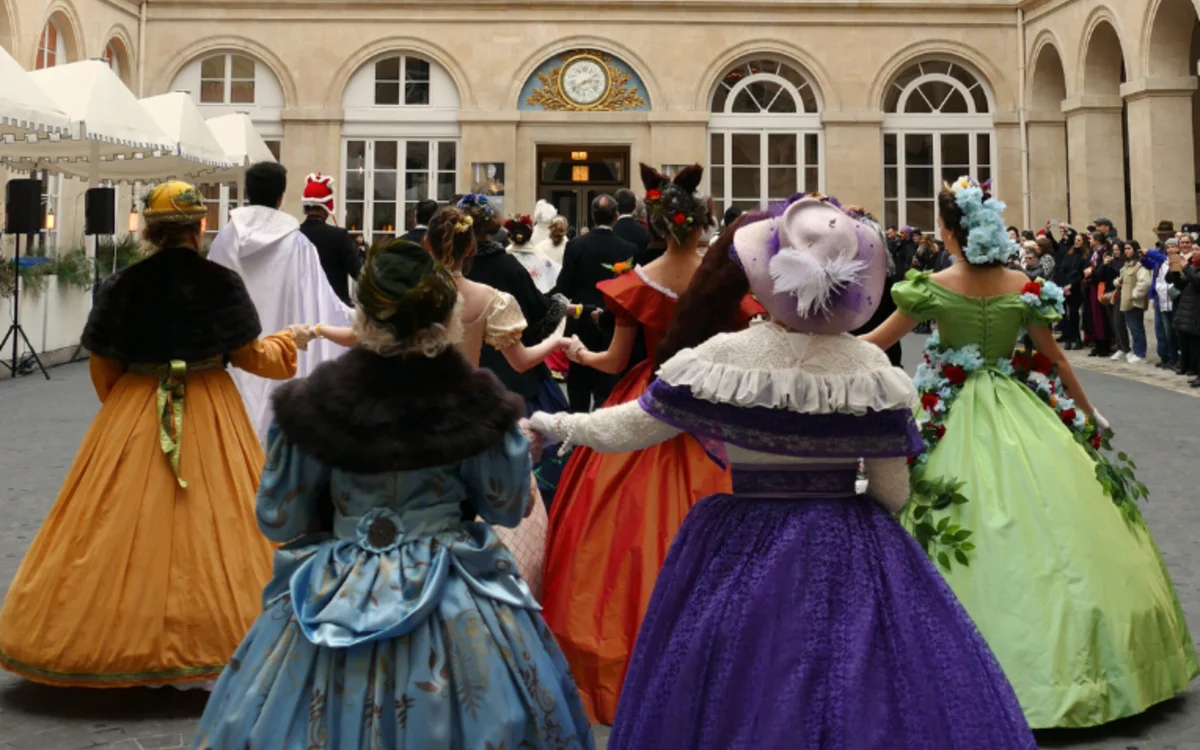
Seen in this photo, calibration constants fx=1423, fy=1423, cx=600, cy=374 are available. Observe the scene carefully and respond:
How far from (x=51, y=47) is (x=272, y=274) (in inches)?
662

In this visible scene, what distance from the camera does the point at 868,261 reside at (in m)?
3.17

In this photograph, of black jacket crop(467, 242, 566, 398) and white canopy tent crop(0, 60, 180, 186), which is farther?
white canopy tent crop(0, 60, 180, 186)

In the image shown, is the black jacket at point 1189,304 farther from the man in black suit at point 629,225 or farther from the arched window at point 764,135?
the arched window at point 764,135

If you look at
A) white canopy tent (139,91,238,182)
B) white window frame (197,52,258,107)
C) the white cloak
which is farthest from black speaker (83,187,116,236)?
the white cloak

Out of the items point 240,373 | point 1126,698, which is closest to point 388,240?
point 1126,698

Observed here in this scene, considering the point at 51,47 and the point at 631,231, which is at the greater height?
the point at 51,47

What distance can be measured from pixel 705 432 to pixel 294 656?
1.01 metres

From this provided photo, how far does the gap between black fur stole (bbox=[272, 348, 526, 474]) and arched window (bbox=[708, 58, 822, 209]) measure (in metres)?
21.4

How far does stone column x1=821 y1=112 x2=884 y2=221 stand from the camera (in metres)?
23.8

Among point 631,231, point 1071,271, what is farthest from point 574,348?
point 1071,271

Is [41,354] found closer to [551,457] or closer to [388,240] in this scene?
[551,457]

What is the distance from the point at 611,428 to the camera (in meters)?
3.32

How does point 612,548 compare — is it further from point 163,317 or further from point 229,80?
point 229,80

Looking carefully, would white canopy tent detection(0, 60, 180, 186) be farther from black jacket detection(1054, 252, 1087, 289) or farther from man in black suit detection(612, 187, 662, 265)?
black jacket detection(1054, 252, 1087, 289)
